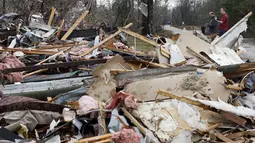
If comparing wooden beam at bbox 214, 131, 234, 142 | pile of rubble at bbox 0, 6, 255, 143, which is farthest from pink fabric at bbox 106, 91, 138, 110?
wooden beam at bbox 214, 131, 234, 142

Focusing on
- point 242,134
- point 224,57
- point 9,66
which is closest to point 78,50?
point 9,66

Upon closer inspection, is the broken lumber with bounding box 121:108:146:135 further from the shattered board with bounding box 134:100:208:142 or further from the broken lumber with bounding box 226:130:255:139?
the broken lumber with bounding box 226:130:255:139

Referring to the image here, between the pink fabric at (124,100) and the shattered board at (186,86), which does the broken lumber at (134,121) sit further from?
the shattered board at (186,86)

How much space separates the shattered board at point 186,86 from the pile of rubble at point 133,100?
1cm

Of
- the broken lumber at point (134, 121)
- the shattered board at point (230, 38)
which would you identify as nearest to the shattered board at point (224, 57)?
the shattered board at point (230, 38)

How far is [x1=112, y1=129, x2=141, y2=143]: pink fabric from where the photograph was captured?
11.6 feet

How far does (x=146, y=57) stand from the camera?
7199 mm

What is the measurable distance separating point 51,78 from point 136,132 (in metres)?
2.83

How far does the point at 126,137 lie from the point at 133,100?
3.20 ft

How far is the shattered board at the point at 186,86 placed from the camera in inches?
189

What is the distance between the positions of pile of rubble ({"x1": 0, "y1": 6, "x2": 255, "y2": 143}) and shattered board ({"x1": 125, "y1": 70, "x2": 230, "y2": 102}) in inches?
0.6

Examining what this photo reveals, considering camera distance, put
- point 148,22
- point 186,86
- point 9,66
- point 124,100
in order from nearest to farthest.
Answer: point 124,100, point 186,86, point 9,66, point 148,22

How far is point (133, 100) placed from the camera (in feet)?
14.6

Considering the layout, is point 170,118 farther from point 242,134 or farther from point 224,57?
point 224,57
